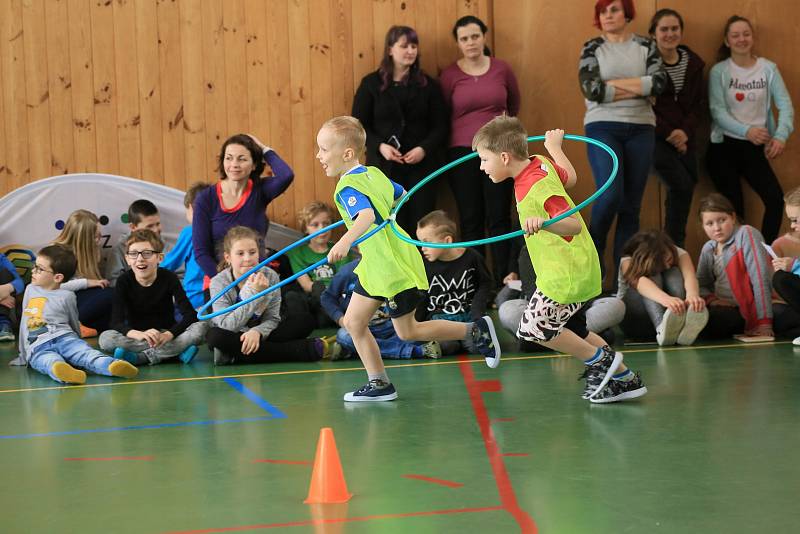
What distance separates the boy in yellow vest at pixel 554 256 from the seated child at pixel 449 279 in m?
1.73

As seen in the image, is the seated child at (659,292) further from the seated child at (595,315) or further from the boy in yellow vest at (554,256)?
the boy in yellow vest at (554,256)

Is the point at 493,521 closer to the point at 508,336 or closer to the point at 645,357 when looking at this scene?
the point at 645,357

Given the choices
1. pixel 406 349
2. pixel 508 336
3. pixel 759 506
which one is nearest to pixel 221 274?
pixel 406 349

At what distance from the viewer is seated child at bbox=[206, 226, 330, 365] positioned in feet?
20.1

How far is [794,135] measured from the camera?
8.98m

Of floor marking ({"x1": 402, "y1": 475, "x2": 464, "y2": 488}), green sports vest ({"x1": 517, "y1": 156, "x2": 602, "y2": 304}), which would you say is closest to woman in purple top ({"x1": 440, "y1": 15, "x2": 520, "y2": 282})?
green sports vest ({"x1": 517, "y1": 156, "x2": 602, "y2": 304})

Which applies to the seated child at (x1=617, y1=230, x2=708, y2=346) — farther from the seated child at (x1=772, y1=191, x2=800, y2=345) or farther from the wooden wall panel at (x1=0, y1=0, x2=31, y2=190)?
the wooden wall panel at (x1=0, y1=0, x2=31, y2=190)

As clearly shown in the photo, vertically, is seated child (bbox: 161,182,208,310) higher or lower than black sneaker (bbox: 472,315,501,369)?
higher

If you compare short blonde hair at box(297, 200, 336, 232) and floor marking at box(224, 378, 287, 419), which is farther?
short blonde hair at box(297, 200, 336, 232)

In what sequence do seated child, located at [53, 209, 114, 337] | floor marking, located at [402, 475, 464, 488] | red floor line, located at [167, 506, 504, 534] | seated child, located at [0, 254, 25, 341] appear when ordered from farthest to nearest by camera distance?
seated child, located at [0, 254, 25, 341] → seated child, located at [53, 209, 114, 337] → floor marking, located at [402, 475, 464, 488] → red floor line, located at [167, 506, 504, 534]

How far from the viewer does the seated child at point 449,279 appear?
635 cm

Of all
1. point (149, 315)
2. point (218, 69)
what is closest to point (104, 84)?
point (218, 69)

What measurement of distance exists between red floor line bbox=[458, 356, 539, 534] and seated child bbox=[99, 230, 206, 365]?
5.76 ft

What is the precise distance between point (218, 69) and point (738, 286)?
15.0 ft
